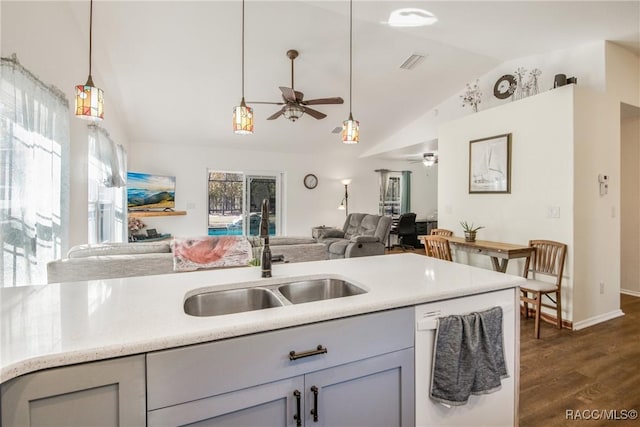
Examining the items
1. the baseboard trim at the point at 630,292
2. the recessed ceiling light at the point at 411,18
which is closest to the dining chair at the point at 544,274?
the baseboard trim at the point at 630,292

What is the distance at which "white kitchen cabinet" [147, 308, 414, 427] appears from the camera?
0.92 meters

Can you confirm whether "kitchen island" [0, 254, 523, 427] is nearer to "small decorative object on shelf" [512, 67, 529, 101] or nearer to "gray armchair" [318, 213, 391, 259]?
"small decorative object on shelf" [512, 67, 529, 101]

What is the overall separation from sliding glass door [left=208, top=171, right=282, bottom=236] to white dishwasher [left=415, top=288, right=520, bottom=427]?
5.99 m

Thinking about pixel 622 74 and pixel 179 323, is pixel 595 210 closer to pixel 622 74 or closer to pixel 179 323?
pixel 622 74

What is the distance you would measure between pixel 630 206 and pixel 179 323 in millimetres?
5708

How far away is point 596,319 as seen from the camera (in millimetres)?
3258

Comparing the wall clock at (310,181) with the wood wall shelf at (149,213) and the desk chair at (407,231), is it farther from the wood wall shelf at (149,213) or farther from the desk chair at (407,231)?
the wood wall shelf at (149,213)

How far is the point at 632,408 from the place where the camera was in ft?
6.27

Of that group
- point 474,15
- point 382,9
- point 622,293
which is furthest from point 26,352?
point 622,293

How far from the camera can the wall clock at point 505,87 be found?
166 inches

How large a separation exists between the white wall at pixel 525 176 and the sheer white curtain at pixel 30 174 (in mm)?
4429

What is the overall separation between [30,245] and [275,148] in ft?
18.1

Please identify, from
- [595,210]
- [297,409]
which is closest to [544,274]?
[595,210]

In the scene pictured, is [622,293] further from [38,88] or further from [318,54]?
[38,88]
